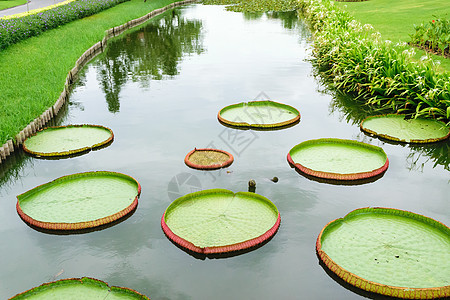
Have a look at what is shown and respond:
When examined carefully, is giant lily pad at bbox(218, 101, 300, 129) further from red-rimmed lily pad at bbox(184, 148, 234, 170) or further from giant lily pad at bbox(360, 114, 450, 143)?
giant lily pad at bbox(360, 114, 450, 143)

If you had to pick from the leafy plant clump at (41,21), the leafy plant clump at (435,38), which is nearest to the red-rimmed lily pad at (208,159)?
the leafy plant clump at (435,38)

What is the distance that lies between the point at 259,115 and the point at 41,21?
12950mm

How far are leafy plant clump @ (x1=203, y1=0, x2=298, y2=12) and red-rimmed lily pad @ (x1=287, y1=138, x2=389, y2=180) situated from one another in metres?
21.8

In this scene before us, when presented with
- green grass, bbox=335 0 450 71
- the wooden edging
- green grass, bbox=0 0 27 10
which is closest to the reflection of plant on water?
the wooden edging

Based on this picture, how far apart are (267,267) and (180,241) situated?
107cm

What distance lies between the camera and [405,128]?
7.33 m

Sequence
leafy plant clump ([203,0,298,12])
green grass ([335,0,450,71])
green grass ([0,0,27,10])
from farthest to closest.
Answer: green grass ([0,0,27,10]) → leafy plant clump ([203,0,298,12]) → green grass ([335,0,450,71])

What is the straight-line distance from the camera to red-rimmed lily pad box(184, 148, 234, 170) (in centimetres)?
634

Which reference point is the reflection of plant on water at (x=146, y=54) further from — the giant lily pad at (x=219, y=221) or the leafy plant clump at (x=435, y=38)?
the leafy plant clump at (x=435, y=38)

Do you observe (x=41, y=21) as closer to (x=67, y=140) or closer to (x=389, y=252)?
(x=67, y=140)

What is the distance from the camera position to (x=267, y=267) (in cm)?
428

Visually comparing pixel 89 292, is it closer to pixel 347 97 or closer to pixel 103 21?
pixel 347 97

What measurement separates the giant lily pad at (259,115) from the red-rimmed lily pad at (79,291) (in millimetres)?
4703

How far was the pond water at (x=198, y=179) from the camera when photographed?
13.7 ft
